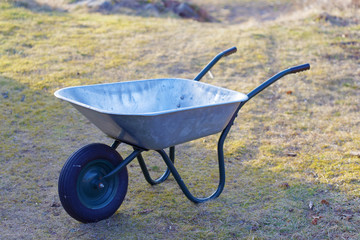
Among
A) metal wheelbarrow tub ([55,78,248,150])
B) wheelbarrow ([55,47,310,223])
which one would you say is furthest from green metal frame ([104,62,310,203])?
metal wheelbarrow tub ([55,78,248,150])

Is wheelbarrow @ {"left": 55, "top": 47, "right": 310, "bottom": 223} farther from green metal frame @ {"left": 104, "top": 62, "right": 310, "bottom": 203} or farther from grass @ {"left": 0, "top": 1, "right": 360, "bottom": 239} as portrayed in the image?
grass @ {"left": 0, "top": 1, "right": 360, "bottom": 239}

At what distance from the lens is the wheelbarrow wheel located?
109 inches

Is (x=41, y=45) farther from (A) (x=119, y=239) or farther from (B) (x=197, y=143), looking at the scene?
(A) (x=119, y=239)

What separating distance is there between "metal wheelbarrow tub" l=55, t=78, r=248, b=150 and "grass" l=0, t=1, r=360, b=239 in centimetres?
77

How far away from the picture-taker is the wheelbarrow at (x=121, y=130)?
2.71 metres

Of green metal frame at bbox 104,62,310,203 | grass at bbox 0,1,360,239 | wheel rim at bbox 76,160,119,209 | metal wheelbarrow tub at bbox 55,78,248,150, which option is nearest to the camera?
metal wheelbarrow tub at bbox 55,78,248,150

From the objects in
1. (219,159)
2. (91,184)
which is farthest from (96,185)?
(219,159)

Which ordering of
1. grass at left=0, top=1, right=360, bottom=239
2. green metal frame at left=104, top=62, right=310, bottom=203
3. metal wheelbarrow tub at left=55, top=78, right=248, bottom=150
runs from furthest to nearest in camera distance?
grass at left=0, top=1, right=360, bottom=239
green metal frame at left=104, top=62, right=310, bottom=203
metal wheelbarrow tub at left=55, top=78, right=248, bottom=150

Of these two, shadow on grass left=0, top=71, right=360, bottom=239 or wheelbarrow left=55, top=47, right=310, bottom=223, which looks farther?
shadow on grass left=0, top=71, right=360, bottom=239

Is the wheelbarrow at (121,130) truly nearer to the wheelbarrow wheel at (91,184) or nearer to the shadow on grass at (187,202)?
the wheelbarrow wheel at (91,184)

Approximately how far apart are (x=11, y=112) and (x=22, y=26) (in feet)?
12.5

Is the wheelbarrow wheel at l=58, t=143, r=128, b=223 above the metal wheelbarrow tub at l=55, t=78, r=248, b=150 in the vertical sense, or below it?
below

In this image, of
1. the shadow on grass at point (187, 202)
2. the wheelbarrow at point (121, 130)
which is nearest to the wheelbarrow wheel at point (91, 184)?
the wheelbarrow at point (121, 130)

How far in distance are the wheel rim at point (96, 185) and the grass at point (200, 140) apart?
231 mm
